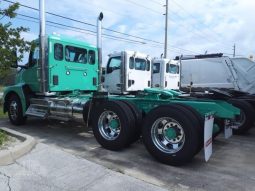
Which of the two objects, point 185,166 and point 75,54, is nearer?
point 185,166

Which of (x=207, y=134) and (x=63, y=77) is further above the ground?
(x=63, y=77)

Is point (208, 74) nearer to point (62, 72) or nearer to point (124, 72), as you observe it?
point (124, 72)

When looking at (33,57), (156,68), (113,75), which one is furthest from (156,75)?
(33,57)

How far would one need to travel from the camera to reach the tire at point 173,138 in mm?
5027

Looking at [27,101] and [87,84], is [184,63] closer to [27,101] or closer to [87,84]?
[87,84]

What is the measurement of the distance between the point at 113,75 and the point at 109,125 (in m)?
6.53

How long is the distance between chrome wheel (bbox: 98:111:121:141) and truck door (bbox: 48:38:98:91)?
266cm

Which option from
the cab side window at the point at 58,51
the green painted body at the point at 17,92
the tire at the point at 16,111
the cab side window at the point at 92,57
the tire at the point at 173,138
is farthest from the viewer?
the cab side window at the point at 92,57

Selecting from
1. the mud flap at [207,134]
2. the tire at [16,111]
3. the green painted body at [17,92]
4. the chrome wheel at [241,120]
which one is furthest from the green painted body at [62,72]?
the mud flap at [207,134]

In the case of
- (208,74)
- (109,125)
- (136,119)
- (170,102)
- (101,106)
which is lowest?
(109,125)

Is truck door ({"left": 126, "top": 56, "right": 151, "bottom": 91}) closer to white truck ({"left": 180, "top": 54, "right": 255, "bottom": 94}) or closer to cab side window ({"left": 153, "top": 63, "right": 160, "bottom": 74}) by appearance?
cab side window ({"left": 153, "top": 63, "right": 160, "bottom": 74})

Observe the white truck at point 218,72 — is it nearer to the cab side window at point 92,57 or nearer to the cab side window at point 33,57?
the cab side window at point 92,57

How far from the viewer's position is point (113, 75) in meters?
12.9

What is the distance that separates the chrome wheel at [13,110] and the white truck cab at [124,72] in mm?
4503
